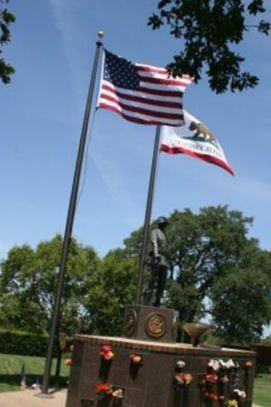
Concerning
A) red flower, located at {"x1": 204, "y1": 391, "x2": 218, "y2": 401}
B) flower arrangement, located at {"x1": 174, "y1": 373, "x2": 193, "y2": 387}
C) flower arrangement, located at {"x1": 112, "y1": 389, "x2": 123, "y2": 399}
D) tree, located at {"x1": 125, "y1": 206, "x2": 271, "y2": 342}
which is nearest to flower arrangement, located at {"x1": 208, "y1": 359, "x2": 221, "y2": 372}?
red flower, located at {"x1": 204, "y1": 391, "x2": 218, "y2": 401}

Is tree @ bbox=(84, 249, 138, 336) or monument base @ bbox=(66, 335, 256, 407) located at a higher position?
tree @ bbox=(84, 249, 138, 336)

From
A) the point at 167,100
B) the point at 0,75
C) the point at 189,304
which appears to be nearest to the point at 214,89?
the point at 0,75

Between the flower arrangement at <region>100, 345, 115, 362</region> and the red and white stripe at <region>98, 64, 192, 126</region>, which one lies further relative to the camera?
the red and white stripe at <region>98, 64, 192, 126</region>

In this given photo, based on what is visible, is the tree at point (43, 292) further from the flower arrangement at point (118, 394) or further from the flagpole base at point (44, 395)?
the flower arrangement at point (118, 394)

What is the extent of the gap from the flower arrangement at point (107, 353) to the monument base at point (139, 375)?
61mm

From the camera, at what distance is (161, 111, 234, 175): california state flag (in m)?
16.9

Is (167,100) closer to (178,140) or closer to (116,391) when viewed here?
(178,140)

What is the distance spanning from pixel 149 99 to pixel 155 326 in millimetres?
6349

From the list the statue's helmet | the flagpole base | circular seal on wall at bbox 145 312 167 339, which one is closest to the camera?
circular seal on wall at bbox 145 312 167 339

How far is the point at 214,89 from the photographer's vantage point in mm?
8586

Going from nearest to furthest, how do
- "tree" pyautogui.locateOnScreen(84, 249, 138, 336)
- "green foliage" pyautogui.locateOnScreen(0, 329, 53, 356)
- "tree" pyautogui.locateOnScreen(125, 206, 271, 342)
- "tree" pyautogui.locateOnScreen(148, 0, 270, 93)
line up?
"tree" pyautogui.locateOnScreen(148, 0, 270, 93), "green foliage" pyautogui.locateOnScreen(0, 329, 53, 356), "tree" pyautogui.locateOnScreen(84, 249, 138, 336), "tree" pyautogui.locateOnScreen(125, 206, 271, 342)

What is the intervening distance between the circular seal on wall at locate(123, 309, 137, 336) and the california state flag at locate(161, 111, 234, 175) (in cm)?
546

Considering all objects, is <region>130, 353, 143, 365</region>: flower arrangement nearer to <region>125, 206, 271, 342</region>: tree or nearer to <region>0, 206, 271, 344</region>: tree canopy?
<region>0, 206, 271, 344</region>: tree canopy

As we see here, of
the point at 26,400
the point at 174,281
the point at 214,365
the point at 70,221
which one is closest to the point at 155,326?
→ the point at 214,365
